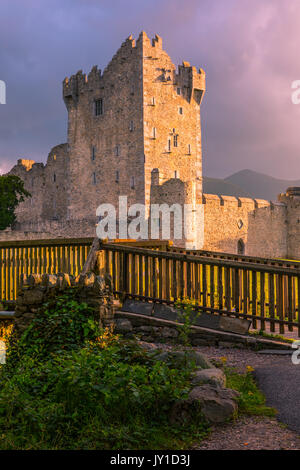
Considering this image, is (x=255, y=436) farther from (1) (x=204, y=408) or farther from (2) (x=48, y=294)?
(2) (x=48, y=294)

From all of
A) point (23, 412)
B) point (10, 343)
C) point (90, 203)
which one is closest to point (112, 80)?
point (90, 203)

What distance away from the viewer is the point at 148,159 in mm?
40344

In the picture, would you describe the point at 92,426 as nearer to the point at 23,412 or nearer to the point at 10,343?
the point at 23,412

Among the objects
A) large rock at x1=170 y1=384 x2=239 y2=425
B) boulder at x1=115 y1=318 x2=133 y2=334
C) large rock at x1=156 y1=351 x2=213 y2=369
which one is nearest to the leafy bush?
large rock at x1=156 y1=351 x2=213 y2=369

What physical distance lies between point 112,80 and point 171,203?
44.2 feet

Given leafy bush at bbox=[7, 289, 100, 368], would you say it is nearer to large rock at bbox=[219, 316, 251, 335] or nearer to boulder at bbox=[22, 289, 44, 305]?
boulder at bbox=[22, 289, 44, 305]

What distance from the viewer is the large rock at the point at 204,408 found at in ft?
14.6

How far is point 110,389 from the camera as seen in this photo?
14.8ft

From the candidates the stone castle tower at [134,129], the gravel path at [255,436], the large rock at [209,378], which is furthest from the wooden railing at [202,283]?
the stone castle tower at [134,129]

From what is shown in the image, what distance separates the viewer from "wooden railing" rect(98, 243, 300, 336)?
792cm

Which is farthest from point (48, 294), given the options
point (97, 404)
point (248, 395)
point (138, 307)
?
point (248, 395)

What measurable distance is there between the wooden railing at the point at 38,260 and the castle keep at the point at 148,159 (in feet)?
88.0

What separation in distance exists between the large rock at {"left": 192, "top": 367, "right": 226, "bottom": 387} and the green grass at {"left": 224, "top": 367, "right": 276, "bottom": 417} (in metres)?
0.26

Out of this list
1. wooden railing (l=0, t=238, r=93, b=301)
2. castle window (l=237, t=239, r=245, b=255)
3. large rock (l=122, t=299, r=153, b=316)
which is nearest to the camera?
large rock (l=122, t=299, r=153, b=316)
